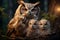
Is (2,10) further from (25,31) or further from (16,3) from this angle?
(25,31)

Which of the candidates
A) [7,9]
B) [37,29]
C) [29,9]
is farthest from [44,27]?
[7,9]

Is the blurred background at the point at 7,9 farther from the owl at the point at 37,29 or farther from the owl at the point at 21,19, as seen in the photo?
the owl at the point at 37,29

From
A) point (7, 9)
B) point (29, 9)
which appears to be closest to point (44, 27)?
point (29, 9)

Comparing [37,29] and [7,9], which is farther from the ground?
[7,9]

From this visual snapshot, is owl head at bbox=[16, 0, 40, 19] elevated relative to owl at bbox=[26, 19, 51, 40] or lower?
elevated

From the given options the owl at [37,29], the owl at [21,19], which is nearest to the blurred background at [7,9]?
the owl at [21,19]

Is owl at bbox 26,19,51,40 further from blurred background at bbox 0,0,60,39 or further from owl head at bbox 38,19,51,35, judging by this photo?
blurred background at bbox 0,0,60,39

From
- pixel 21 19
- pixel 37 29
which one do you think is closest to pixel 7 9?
pixel 21 19

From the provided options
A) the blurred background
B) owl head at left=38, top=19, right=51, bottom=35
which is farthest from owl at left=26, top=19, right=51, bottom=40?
the blurred background

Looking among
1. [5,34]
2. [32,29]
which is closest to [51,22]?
[32,29]

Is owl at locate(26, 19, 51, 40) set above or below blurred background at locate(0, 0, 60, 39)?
below

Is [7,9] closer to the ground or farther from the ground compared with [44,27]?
farther from the ground

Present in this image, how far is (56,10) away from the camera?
6.94 feet

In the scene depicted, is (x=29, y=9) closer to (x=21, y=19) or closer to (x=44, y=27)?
(x=21, y=19)
